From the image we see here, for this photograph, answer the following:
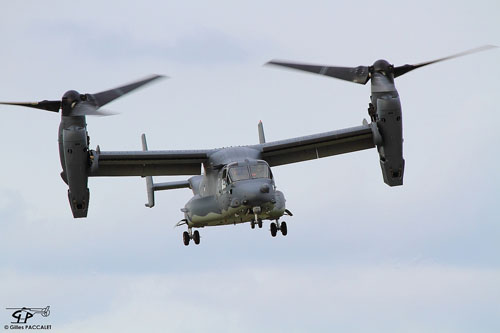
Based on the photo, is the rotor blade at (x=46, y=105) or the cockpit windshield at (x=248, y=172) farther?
the cockpit windshield at (x=248, y=172)

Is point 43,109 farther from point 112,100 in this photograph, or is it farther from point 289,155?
point 289,155

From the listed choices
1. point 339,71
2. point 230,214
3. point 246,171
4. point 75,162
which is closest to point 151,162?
point 75,162

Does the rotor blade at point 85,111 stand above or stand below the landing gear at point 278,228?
above

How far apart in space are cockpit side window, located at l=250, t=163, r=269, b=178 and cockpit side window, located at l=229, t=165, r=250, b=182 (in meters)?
0.16

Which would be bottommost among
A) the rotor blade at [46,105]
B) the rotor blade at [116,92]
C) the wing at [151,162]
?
the wing at [151,162]

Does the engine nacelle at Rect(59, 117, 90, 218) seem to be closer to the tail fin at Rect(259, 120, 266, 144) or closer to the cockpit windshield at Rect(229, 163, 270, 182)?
the cockpit windshield at Rect(229, 163, 270, 182)

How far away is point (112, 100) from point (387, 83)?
7.82 metres

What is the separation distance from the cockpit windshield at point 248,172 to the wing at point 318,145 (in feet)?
8.40

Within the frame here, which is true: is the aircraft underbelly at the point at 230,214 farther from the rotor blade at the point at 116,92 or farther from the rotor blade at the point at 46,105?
the rotor blade at the point at 46,105

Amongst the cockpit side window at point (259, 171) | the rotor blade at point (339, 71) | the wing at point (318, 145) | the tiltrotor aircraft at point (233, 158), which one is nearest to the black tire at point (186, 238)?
the tiltrotor aircraft at point (233, 158)

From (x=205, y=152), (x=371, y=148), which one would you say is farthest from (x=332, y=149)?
(x=205, y=152)

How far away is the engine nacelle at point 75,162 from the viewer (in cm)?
3703

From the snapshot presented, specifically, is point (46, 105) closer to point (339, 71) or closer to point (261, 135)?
point (339, 71)

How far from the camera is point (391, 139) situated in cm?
3859
